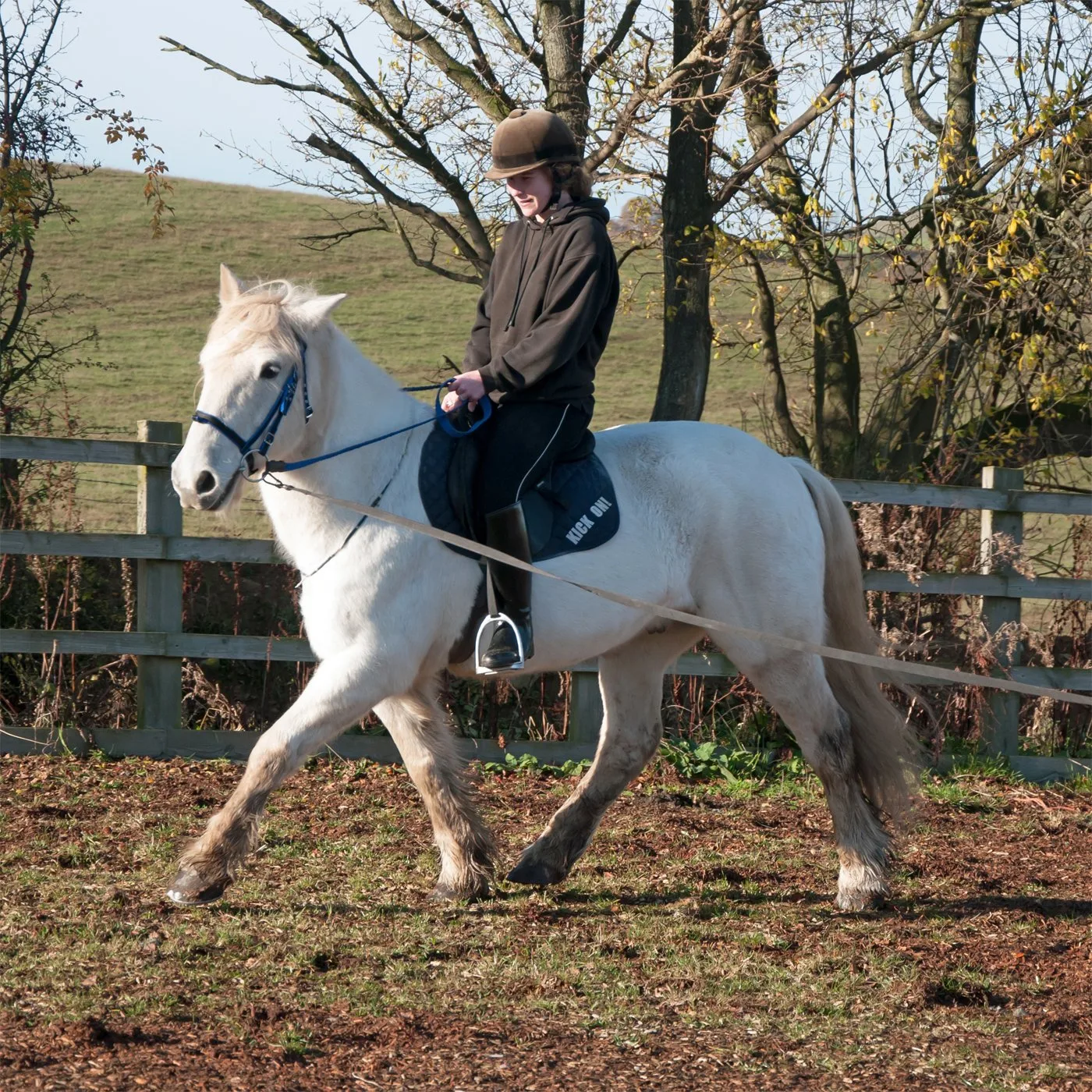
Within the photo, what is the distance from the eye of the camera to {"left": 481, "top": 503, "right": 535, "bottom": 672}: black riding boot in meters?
4.41

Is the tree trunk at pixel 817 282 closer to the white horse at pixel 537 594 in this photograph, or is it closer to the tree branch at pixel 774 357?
the tree branch at pixel 774 357

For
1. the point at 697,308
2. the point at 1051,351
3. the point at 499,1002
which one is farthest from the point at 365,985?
the point at 1051,351

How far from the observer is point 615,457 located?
16.1ft

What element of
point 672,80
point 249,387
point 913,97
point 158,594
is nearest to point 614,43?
point 672,80

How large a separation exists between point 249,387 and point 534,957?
2.03 m

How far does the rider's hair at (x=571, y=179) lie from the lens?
451 cm

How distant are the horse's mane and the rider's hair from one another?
0.96 m

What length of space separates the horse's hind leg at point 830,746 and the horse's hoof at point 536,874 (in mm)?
1078

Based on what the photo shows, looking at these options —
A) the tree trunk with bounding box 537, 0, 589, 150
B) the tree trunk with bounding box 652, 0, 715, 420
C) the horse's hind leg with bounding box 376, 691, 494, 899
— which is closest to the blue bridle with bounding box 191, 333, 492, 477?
the horse's hind leg with bounding box 376, 691, 494, 899

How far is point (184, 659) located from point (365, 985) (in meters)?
4.16

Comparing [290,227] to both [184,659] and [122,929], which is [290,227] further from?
[122,929]

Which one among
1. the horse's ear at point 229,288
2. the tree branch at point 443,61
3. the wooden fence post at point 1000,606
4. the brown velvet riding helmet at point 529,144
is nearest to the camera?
the horse's ear at point 229,288

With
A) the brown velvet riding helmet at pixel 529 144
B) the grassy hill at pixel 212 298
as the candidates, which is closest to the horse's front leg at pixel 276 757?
the brown velvet riding helmet at pixel 529 144

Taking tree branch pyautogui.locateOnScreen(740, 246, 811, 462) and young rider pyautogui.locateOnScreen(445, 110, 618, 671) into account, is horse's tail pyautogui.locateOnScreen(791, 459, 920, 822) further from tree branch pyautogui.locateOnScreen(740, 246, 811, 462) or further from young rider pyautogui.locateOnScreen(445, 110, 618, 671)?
tree branch pyautogui.locateOnScreen(740, 246, 811, 462)
